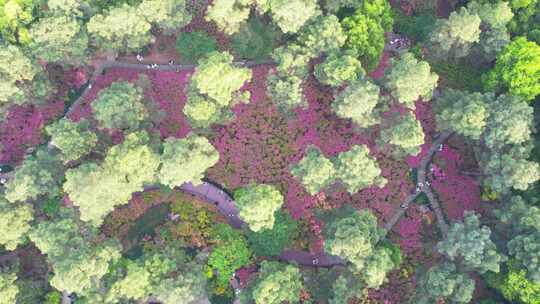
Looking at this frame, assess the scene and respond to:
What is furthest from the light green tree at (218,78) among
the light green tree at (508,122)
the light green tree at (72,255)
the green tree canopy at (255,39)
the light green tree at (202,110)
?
the light green tree at (508,122)

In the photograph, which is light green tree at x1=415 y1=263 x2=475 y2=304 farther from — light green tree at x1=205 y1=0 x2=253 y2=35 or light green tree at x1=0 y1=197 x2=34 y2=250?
light green tree at x1=0 y1=197 x2=34 y2=250

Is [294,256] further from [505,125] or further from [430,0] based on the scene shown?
A: [430,0]

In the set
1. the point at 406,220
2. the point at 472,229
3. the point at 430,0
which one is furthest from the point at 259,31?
the point at 472,229

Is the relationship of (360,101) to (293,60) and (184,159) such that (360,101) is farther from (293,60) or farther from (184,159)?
(184,159)

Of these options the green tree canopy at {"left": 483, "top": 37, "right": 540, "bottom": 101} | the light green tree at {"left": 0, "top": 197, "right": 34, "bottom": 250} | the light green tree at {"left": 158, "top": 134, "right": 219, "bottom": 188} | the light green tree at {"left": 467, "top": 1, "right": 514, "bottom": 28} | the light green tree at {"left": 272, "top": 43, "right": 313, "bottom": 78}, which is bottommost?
the light green tree at {"left": 0, "top": 197, "right": 34, "bottom": 250}

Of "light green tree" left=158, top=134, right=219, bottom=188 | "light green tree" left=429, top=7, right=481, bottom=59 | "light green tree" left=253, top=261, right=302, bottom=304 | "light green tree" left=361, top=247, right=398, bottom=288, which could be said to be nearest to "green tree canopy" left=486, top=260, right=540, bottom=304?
"light green tree" left=361, top=247, right=398, bottom=288

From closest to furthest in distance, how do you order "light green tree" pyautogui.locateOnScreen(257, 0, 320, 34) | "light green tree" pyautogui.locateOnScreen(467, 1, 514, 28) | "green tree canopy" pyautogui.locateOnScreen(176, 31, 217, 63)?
"light green tree" pyautogui.locateOnScreen(257, 0, 320, 34), "light green tree" pyautogui.locateOnScreen(467, 1, 514, 28), "green tree canopy" pyautogui.locateOnScreen(176, 31, 217, 63)

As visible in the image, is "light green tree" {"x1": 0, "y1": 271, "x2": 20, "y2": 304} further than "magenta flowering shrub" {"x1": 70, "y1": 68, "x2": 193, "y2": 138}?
No

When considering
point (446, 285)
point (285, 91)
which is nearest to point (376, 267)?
point (446, 285)
